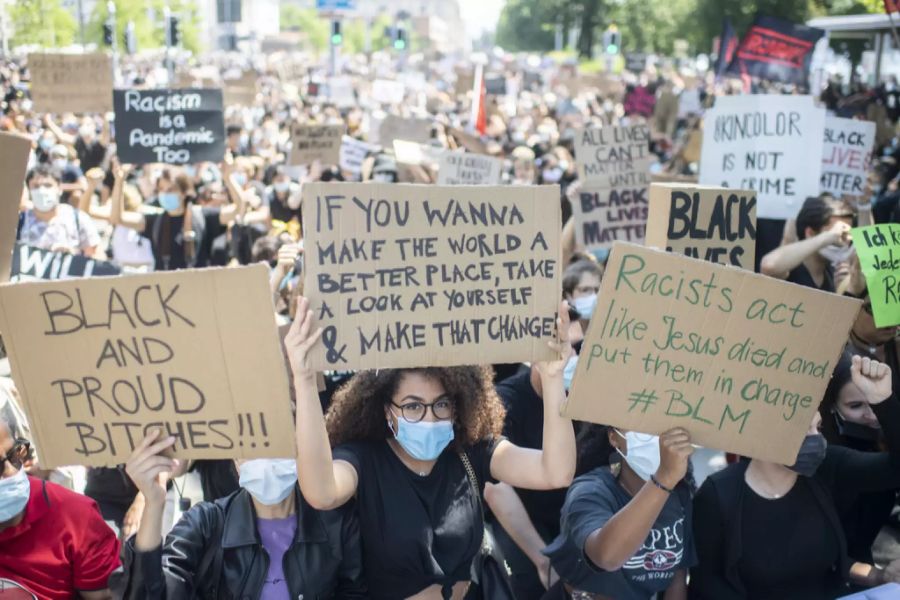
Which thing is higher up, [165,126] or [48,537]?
[165,126]

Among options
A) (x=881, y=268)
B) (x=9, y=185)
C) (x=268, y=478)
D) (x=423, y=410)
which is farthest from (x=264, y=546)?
(x=881, y=268)

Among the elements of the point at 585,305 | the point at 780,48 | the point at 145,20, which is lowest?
the point at 145,20

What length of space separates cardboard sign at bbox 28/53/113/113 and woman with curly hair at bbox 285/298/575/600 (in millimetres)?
11349

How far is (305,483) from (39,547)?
858mm

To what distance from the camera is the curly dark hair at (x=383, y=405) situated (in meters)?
3.54

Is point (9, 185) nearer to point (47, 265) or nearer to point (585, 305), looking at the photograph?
point (47, 265)

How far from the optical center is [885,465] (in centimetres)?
366

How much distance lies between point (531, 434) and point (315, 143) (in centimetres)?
764

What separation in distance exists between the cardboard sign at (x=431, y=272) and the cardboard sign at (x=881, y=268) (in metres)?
1.52

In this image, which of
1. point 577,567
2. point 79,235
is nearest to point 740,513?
point 577,567

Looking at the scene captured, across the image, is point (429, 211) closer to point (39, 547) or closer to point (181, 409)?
point (181, 409)

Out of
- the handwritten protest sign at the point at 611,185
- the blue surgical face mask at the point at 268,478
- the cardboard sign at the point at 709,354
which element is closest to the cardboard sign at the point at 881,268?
the cardboard sign at the point at 709,354

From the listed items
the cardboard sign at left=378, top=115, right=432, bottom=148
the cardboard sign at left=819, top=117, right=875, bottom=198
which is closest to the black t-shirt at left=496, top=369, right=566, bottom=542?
the cardboard sign at left=819, top=117, right=875, bottom=198

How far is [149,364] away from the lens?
300 centimetres
